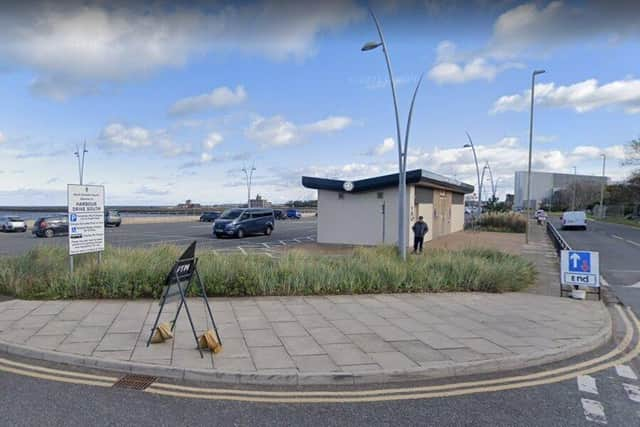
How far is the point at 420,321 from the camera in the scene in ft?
21.5

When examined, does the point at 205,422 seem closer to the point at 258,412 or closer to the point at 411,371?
the point at 258,412

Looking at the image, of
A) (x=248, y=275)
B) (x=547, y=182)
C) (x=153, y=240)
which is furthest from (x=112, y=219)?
(x=547, y=182)

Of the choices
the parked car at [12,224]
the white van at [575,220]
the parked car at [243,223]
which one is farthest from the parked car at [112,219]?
the white van at [575,220]

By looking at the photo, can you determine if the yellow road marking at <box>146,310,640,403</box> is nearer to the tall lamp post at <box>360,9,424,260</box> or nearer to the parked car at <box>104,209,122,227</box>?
the tall lamp post at <box>360,9,424,260</box>

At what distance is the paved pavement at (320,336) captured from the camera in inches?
179

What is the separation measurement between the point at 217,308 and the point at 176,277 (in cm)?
226

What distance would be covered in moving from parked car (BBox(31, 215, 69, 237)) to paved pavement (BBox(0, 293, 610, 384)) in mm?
22576

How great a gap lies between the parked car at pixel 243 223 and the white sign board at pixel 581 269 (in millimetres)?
19596

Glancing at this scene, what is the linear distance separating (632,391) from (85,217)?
9.78 metres

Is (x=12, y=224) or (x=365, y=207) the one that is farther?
(x=12, y=224)

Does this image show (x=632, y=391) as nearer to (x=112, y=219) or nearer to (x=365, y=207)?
(x=365, y=207)

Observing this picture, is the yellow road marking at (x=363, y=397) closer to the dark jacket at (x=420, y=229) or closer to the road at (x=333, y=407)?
the road at (x=333, y=407)

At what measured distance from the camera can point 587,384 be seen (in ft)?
14.4

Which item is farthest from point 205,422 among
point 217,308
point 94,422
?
point 217,308
